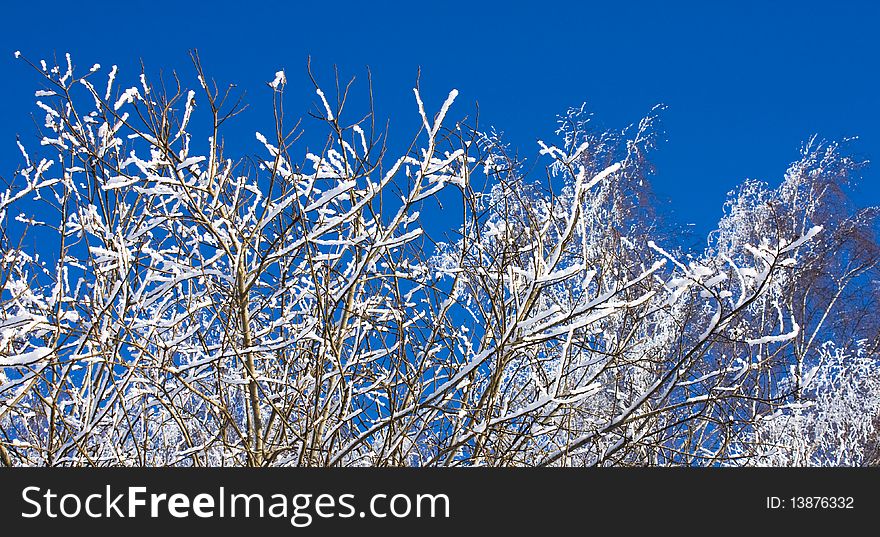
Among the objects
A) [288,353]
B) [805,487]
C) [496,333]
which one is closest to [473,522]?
[496,333]

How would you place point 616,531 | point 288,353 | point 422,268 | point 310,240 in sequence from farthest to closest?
point 288,353, point 422,268, point 310,240, point 616,531

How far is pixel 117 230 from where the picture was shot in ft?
10.6

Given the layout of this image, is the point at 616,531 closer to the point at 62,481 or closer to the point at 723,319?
the point at 723,319

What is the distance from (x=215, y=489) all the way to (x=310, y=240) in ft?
2.83

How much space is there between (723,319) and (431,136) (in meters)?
1.16

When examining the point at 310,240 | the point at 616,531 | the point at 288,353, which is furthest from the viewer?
the point at 288,353

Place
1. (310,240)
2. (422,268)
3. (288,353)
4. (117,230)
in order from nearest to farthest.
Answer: (310,240) < (117,230) < (422,268) < (288,353)

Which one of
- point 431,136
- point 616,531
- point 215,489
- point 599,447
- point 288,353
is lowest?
point 616,531

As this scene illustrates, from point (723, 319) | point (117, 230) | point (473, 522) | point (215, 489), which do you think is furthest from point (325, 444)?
point (723, 319)

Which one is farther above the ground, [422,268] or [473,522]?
[422,268]

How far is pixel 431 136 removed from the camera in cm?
315

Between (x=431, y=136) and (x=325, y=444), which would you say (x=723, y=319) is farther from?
(x=325, y=444)

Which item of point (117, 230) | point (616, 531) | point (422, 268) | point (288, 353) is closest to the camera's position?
point (616, 531)

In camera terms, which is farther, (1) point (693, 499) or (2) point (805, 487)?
(2) point (805, 487)
